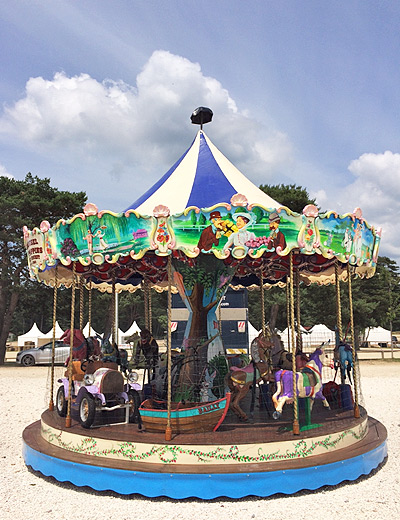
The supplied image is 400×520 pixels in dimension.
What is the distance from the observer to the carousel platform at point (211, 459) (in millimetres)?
5020

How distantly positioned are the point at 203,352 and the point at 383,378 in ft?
38.5

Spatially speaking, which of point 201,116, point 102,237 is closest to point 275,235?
point 102,237

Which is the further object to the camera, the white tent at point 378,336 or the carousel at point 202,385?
the white tent at point 378,336

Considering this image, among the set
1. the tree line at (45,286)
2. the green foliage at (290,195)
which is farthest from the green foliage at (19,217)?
the green foliage at (290,195)

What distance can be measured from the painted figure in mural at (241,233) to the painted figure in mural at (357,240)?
64.6 inches

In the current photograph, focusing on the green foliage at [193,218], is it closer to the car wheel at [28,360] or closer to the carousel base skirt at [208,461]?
the carousel base skirt at [208,461]

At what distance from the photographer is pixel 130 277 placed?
34.6 ft

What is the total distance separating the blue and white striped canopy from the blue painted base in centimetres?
349

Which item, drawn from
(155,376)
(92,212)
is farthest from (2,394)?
(92,212)

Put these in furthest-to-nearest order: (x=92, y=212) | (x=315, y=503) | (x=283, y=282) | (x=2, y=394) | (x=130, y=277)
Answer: (x=2, y=394)
(x=283, y=282)
(x=130, y=277)
(x=92, y=212)
(x=315, y=503)

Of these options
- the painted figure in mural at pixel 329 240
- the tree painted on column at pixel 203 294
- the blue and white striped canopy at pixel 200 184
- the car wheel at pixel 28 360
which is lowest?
the car wheel at pixel 28 360

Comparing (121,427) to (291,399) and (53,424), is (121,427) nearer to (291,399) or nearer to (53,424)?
(53,424)

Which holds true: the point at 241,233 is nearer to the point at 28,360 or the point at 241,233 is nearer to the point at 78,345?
the point at 78,345

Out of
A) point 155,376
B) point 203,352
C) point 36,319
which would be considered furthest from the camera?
point 36,319
